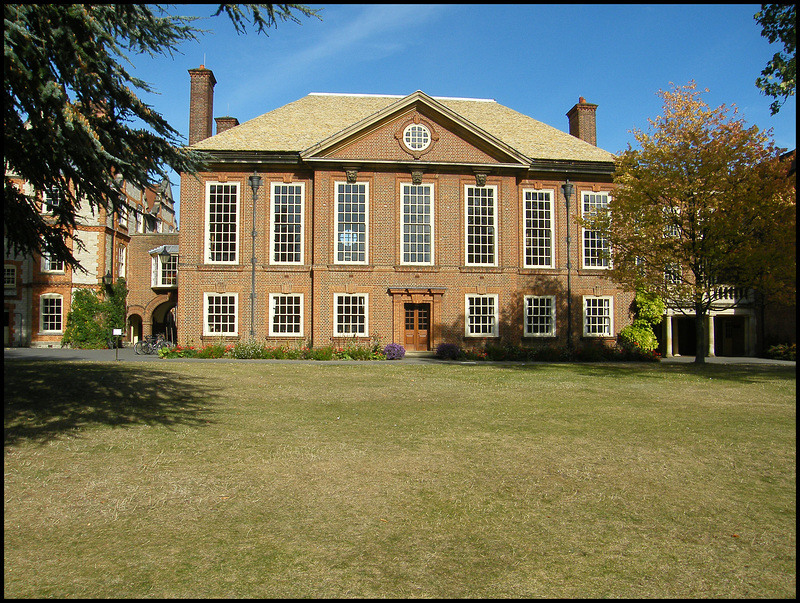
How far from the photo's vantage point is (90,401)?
11492 millimetres

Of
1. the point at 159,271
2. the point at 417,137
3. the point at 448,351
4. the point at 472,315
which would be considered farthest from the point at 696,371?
the point at 159,271

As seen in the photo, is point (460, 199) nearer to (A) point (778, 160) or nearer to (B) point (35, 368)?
(A) point (778, 160)

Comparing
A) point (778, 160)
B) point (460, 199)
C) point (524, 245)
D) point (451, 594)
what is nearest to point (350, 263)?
point (460, 199)

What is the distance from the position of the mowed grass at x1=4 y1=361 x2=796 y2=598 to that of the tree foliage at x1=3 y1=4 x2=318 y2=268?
4.00 m

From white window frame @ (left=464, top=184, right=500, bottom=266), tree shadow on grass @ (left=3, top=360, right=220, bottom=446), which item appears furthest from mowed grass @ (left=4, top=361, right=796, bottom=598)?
white window frame @ (left=464, top=184, right=500, bottom=266)

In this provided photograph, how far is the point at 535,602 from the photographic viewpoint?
3777mm

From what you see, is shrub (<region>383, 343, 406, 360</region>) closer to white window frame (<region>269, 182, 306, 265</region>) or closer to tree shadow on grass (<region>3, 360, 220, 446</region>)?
white window frame (<region>269, 182, 306, 265</region>)

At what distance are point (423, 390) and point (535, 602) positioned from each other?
11.0 m

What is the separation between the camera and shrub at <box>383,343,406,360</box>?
82.6 ft

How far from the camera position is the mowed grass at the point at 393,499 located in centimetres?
414

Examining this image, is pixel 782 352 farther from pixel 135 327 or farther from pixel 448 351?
pixel 135 327

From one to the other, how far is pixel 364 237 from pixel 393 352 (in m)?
5.91

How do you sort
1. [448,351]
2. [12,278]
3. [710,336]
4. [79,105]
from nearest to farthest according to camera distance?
[79,105], [448,351], [710,336], [12,278]

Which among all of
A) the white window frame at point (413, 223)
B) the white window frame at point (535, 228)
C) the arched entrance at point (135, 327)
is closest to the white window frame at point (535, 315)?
the white window frame at point (535, 228)
